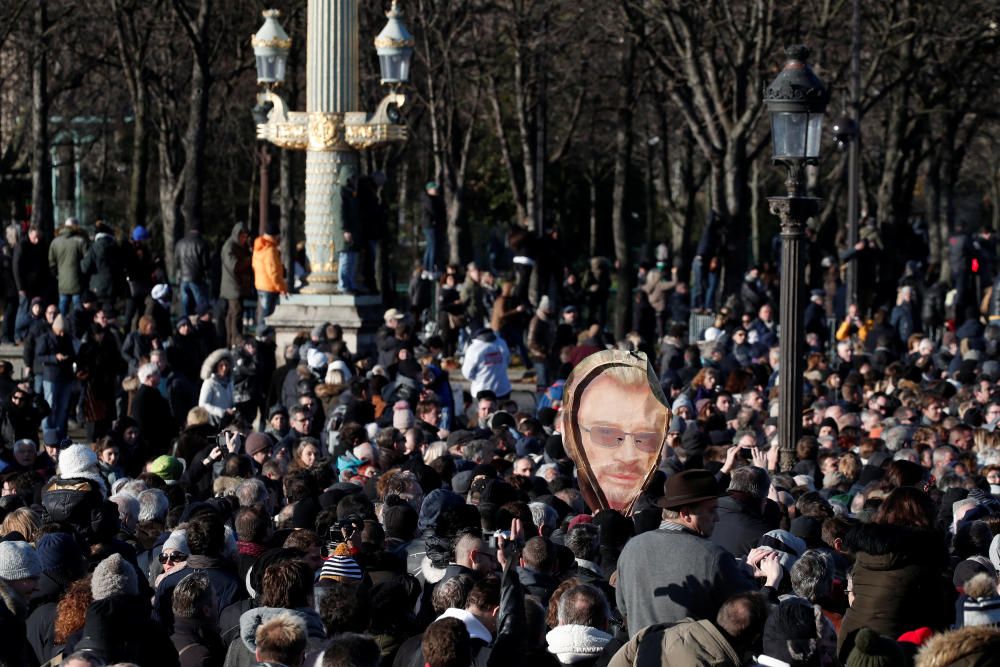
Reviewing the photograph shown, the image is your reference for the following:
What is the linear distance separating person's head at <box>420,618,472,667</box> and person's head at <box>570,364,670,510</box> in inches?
78.8

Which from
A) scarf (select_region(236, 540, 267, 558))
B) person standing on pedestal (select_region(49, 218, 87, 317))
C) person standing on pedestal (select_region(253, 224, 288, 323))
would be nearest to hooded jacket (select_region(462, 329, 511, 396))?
person standing on pedestal (select_region(253, 224, 288, 323))

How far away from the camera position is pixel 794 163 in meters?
11.9

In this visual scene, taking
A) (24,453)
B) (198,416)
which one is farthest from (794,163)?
(24,453)

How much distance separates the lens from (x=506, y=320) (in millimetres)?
23391

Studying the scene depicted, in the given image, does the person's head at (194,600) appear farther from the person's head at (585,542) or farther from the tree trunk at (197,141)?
the tree trunk at (197,141)

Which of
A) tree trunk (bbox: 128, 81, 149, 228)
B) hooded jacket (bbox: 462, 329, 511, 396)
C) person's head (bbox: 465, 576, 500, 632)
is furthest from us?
tree trunk (bbox: 128, 81, 149, 228)

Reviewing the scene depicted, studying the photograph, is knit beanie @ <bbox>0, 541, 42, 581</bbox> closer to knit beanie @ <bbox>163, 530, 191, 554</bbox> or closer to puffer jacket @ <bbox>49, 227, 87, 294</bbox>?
knit beanie @ <bbox>163, 530, 191, 554</bbox>

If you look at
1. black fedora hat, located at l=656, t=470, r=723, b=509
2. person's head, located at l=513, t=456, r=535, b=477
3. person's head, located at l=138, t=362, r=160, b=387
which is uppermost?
black fedora hat, located at l=656, t=470, r=723, b=509

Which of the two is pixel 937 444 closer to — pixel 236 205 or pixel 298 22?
pixel 298 22

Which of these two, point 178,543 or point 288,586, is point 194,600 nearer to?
point 288,586

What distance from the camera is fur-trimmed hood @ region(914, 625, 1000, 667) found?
19.6ft

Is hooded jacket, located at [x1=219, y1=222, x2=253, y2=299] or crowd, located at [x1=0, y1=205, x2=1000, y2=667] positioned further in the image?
hooded jacket, located at [x1=219, y1=222, x2=253, y2=299]

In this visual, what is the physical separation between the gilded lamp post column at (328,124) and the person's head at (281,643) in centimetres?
1681

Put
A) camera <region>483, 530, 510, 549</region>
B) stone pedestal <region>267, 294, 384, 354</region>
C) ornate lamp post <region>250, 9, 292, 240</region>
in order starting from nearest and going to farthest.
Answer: camera <region>483, 530, 510, 549</region>, stone pedestal <region>267, 294, 384, 354</region>, ornate lamp post <region>250, 9, 292, 240</region>
